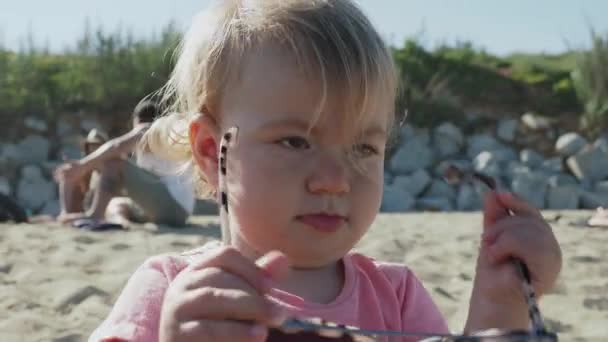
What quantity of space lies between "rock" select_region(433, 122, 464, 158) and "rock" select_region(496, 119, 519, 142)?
0.64m

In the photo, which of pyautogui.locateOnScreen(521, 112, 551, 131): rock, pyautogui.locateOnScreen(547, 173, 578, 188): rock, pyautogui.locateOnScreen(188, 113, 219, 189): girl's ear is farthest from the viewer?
pyautogui.locateOnScreen(521, 112, 551, 131): rock

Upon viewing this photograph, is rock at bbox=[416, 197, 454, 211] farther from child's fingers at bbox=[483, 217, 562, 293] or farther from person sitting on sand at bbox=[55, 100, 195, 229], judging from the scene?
child's fingers at bbox=[483, 217, 562, 293]

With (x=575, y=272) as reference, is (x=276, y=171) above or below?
above

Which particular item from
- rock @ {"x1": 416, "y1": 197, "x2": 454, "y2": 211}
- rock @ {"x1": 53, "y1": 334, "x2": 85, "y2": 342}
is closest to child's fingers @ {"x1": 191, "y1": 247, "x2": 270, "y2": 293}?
rock @ {"x1": 53, "y1": 334, "x2": 85, "y2": 342}

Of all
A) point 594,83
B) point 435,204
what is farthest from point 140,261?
point 594,83

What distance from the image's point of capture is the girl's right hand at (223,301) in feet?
3.35

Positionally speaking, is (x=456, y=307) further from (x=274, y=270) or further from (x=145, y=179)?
(x=145, y=179)

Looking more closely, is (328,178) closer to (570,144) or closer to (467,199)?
(467,199)

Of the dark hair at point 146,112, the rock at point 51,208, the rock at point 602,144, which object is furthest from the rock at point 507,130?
the dark hair at point 146,112

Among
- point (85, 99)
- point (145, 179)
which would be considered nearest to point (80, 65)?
point (85, 99)

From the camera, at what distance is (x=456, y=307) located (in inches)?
127

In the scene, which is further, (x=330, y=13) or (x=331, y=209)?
(x=330, y=13)

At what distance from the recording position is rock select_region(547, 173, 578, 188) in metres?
11.5

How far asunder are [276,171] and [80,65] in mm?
11835
